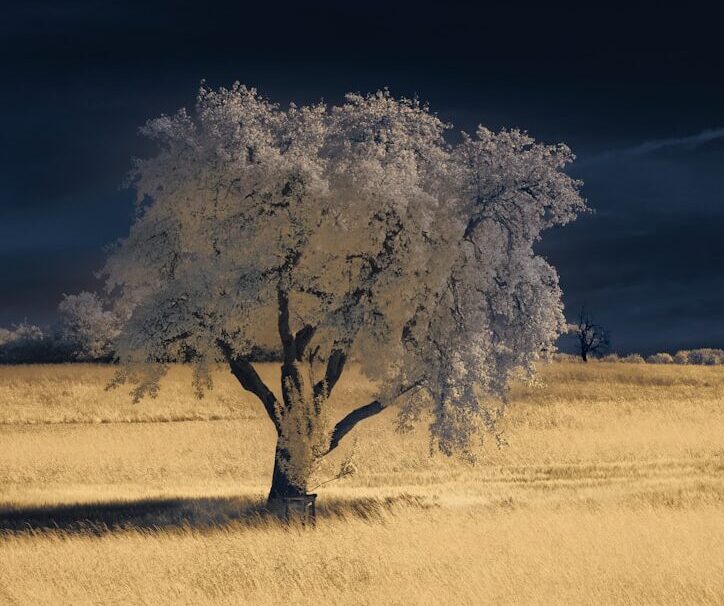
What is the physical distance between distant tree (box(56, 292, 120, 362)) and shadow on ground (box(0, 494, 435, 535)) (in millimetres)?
56410

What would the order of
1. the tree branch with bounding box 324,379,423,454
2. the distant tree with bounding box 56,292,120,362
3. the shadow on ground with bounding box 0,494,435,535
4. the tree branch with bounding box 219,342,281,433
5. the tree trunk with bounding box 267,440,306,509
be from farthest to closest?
the distant tree with bounding box 56,292,120,362 < the tree branch with bounding box 219,342,281,433 < the tree branch with bounding box 324,379,423,454 < the tree trunk with bounding box 267,440,306,509 < the shadow on ground with bounding box 0,494,435,535

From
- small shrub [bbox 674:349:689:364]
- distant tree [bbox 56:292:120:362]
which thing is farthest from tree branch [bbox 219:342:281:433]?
small shrub [bbox 674:349:689:364]

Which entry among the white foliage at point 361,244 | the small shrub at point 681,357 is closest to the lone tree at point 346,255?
the white foliage at point 361,244

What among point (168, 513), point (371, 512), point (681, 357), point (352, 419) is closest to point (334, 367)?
point (352, 419)

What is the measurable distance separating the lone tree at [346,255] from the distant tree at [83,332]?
6021 cm

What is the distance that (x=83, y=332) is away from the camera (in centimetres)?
10212

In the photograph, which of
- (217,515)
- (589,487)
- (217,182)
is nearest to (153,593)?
(217,515)

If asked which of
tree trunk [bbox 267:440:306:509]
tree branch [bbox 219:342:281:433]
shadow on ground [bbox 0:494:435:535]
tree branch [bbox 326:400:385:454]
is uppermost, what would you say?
tree branch [bbox 219:342:281:433]

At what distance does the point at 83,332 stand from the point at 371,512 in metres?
77.7

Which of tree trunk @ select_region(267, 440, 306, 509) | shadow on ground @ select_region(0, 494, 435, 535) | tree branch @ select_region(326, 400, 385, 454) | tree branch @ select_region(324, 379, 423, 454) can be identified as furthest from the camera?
tree branch @ select_region(326, 400, 385, 454)

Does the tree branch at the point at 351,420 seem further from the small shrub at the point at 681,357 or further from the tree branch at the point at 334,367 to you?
the small shrub at the point at 681,357

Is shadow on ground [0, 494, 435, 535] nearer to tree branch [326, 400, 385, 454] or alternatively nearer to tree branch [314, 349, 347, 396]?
tree branch [326, 400, 385, 454]

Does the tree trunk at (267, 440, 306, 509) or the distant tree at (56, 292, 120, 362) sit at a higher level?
the distant tree at (56, 292, 120, 362)

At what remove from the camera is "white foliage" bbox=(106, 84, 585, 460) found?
2981 cm
